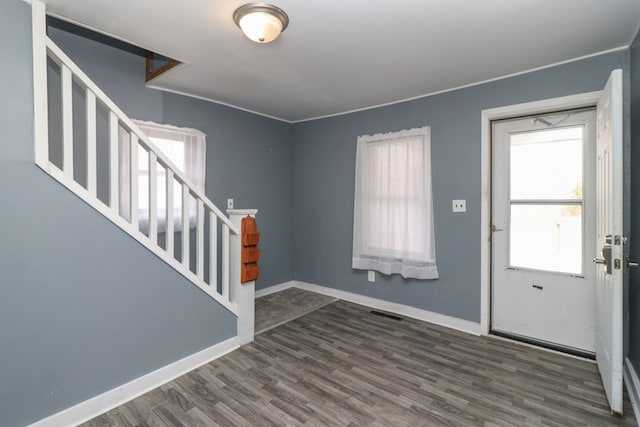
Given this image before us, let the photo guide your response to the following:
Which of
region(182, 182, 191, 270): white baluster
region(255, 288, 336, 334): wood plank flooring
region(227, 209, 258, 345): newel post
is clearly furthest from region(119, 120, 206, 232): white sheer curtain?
region(255, 288, 336, 334): wood plank flooring

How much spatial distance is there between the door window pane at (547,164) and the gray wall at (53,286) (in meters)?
3.15

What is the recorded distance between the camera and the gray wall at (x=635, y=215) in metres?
1.98

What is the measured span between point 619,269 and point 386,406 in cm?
159

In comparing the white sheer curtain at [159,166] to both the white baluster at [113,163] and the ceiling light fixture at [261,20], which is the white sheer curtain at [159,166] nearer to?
the white baluster at [113,163]

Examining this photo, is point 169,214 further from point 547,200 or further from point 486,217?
point 547,200

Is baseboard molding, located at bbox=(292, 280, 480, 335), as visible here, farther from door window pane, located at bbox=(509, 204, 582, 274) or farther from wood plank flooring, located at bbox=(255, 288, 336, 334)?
door window pane, located at bbox=(509, 204, 582, 274)

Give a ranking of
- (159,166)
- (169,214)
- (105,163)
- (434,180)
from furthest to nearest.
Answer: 1. (434,180)
2. (159,166)
3. (105,163)
4. (169,214)

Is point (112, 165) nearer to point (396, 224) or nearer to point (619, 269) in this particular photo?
point (396, 224)

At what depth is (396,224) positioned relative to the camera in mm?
3449

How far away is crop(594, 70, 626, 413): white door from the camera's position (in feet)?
5.71

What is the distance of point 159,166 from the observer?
3010 millimetres

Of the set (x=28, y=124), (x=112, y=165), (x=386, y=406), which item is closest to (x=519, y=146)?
(x=386, y=406)

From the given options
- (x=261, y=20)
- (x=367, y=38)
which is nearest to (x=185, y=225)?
(x=261, y=20)

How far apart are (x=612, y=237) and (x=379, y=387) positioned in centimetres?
Answer: 172
